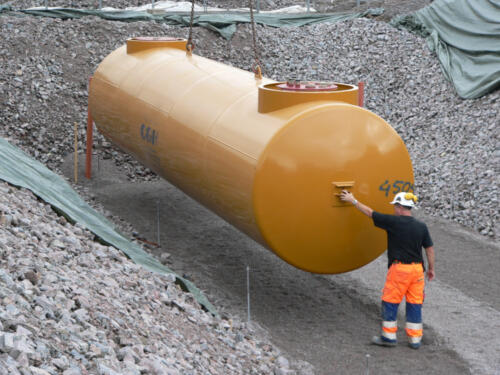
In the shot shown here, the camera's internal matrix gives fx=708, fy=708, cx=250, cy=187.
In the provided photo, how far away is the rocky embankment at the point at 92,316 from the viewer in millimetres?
4441

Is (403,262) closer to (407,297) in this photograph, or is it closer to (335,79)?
(407,297)

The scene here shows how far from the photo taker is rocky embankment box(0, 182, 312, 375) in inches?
175

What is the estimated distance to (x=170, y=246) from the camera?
10.4m

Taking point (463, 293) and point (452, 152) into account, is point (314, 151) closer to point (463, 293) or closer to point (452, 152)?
point (463, 293)

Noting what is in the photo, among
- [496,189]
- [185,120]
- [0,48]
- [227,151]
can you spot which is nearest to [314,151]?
[227,151]

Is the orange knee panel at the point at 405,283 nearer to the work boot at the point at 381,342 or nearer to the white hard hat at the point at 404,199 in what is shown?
the work boot at the point at 381,342

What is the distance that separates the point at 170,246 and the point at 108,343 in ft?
17.9

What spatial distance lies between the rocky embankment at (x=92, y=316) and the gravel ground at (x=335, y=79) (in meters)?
5.59

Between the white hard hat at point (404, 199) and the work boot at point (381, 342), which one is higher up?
the white hard hat at point (404, 199)

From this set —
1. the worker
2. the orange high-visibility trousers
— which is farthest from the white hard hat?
the orange high-visibility trousers

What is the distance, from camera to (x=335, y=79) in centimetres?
1706

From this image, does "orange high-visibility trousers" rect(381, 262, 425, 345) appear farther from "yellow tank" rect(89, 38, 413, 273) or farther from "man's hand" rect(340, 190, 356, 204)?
"man's hand" rect(340, 190, 356, 204)

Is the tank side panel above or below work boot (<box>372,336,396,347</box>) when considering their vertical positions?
above

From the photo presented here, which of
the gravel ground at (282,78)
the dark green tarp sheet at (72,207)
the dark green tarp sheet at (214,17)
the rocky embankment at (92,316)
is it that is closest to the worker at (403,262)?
the gravel ground at (282,78)
